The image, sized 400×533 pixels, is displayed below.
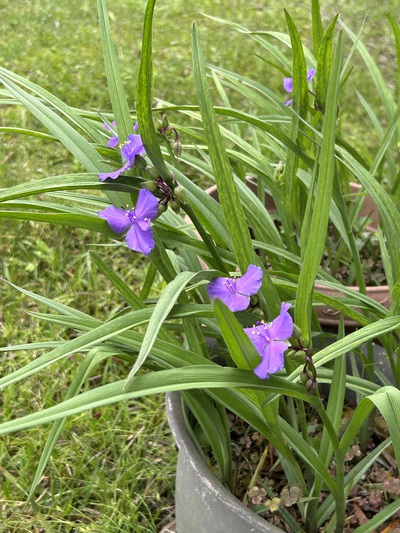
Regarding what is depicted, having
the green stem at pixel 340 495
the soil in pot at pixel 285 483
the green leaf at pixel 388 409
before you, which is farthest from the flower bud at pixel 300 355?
the soil in pot at pixel 285 483

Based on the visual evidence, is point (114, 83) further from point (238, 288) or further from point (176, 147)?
point (238, 288)

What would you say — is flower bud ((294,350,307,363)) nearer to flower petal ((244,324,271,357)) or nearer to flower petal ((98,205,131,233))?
flower petal ((244,324,271,357))

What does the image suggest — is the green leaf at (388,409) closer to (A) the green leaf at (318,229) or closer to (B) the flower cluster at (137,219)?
(A) the green leaf at (318,229)

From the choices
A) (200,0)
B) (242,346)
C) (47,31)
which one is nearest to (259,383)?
(242,346)

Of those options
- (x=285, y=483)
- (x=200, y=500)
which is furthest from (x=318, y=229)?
(x=285, y=483)

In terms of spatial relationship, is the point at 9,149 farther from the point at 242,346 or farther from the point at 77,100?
the point at 242,346

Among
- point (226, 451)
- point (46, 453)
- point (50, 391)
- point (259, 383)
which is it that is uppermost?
point (259, 383)
